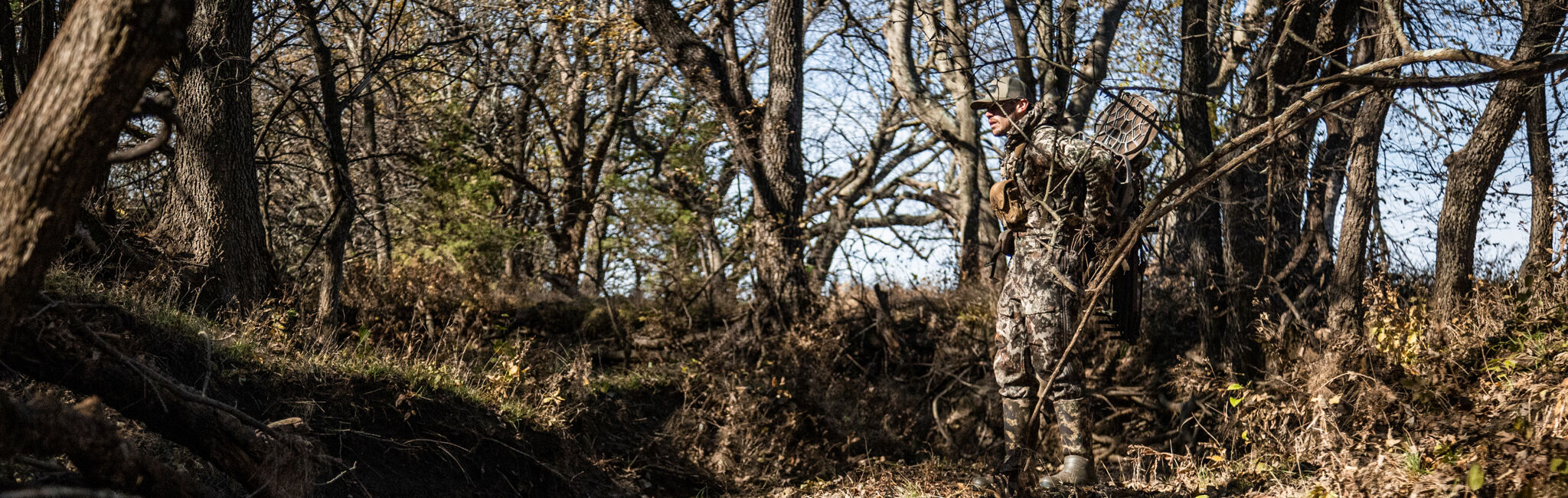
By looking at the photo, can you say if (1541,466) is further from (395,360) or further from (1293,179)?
(395,360)

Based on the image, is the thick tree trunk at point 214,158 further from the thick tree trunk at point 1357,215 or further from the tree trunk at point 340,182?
the thick tree trunk at point 1357,215

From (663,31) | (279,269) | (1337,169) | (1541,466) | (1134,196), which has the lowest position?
(1541,466)

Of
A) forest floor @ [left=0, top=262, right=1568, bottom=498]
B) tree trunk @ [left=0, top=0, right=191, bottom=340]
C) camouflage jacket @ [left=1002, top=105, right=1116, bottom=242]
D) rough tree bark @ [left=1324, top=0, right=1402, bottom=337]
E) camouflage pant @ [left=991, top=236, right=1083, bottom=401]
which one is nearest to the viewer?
tree trunk @ [left=0, top=0, right=191, bottom=340]

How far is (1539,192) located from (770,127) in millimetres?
5246

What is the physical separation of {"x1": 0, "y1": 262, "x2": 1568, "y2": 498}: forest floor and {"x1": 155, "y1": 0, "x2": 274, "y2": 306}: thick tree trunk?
428mm

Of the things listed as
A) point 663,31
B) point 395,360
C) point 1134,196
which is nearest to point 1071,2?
point 1134,196

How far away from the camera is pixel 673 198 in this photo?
1012 centimetres


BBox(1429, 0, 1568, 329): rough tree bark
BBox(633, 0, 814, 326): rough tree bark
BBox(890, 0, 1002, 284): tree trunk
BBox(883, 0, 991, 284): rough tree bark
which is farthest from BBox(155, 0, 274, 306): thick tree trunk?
BBox(1429, 0, 1568, 329): rough tree bark

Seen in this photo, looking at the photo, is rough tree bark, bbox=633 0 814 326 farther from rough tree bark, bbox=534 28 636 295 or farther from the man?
the man

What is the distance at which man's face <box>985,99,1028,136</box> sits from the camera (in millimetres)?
5676

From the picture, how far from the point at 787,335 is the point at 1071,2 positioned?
3.47 meters

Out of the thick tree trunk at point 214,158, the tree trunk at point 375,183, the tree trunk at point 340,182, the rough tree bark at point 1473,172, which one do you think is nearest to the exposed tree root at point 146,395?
the thick tree trunk at point 214,158

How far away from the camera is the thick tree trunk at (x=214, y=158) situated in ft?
20.8

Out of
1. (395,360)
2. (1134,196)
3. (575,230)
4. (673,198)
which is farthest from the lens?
(575,230)
